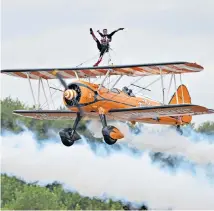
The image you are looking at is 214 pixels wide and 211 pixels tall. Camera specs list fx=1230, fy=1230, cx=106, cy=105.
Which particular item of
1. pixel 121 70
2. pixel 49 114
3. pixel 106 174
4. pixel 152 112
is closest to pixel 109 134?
pixel 152 112

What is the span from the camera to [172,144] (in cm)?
4366

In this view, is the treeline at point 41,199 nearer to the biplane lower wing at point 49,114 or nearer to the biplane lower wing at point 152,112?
the biplane lower wing at point 49,114

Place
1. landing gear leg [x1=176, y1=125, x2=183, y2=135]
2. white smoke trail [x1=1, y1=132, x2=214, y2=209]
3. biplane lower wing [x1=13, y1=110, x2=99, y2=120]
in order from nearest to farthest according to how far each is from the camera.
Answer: biplane lower wing [x1=13, y1=110, x2=99, y2=120]
white smoke trail [x1=1, y1=132, x2=214, y2=209]
landing gear leg [x1=176, y1=125, x2=183, y2=135]

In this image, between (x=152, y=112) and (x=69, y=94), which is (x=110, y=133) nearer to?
(x=69, y=94)

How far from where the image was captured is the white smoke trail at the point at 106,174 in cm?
4272

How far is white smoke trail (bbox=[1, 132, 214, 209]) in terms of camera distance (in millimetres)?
42719

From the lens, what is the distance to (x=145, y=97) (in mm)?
41281

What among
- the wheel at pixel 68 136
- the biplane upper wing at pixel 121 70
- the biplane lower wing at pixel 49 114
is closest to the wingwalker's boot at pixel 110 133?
the wheel at pixel 68 136

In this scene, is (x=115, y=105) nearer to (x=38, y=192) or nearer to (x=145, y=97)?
(x=145, y=97)

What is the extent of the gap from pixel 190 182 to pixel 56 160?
4786mm

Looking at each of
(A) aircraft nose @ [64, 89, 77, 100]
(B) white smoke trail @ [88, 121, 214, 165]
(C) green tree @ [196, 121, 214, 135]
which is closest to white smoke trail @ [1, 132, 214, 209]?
(B) white smoke trail @ [88, 121, 214, 165]

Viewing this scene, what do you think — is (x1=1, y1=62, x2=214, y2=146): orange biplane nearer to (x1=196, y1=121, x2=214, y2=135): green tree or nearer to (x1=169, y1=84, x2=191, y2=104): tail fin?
(x1=169, y1=84, x2=191, y2=104): tail fin

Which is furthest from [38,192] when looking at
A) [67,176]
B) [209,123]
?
[67,176]

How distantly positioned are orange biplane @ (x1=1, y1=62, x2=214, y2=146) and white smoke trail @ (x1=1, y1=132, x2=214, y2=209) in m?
1.58
